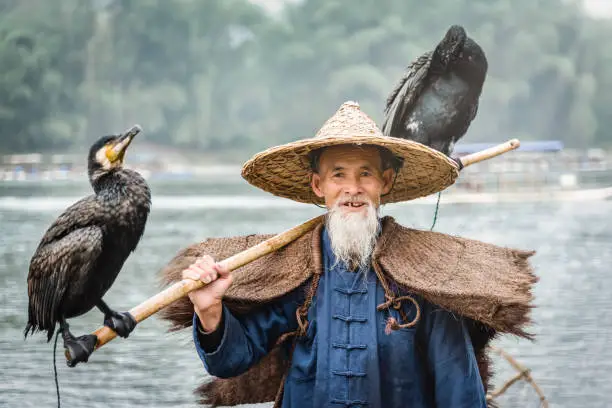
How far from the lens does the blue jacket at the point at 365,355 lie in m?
1.69

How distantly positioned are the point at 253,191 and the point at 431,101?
16.6m

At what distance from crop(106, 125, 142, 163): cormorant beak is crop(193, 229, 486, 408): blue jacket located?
408mm

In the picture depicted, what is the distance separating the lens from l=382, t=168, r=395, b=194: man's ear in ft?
6.03

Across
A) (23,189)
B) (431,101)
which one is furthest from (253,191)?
(431,101)

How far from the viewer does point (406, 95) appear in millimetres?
2805

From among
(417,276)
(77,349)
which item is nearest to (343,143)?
(417,276)

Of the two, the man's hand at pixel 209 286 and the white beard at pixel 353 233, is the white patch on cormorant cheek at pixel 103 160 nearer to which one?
the man's hand at pixel 209 286

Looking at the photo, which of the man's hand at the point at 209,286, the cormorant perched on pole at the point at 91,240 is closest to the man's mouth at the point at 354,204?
the man's hand at the point at 209,286

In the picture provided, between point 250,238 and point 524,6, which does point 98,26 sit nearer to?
point 524,6

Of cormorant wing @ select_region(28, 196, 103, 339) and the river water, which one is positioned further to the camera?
the river water

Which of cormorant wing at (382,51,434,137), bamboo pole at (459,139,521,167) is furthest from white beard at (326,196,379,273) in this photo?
cormorant wing at (382,51,434,137)

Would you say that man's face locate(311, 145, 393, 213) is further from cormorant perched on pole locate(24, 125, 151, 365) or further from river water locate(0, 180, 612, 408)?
river water locate(0, 180, 612, 408)

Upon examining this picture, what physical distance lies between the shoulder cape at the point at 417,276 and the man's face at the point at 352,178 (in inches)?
4.1

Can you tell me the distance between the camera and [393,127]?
9.22 feet
